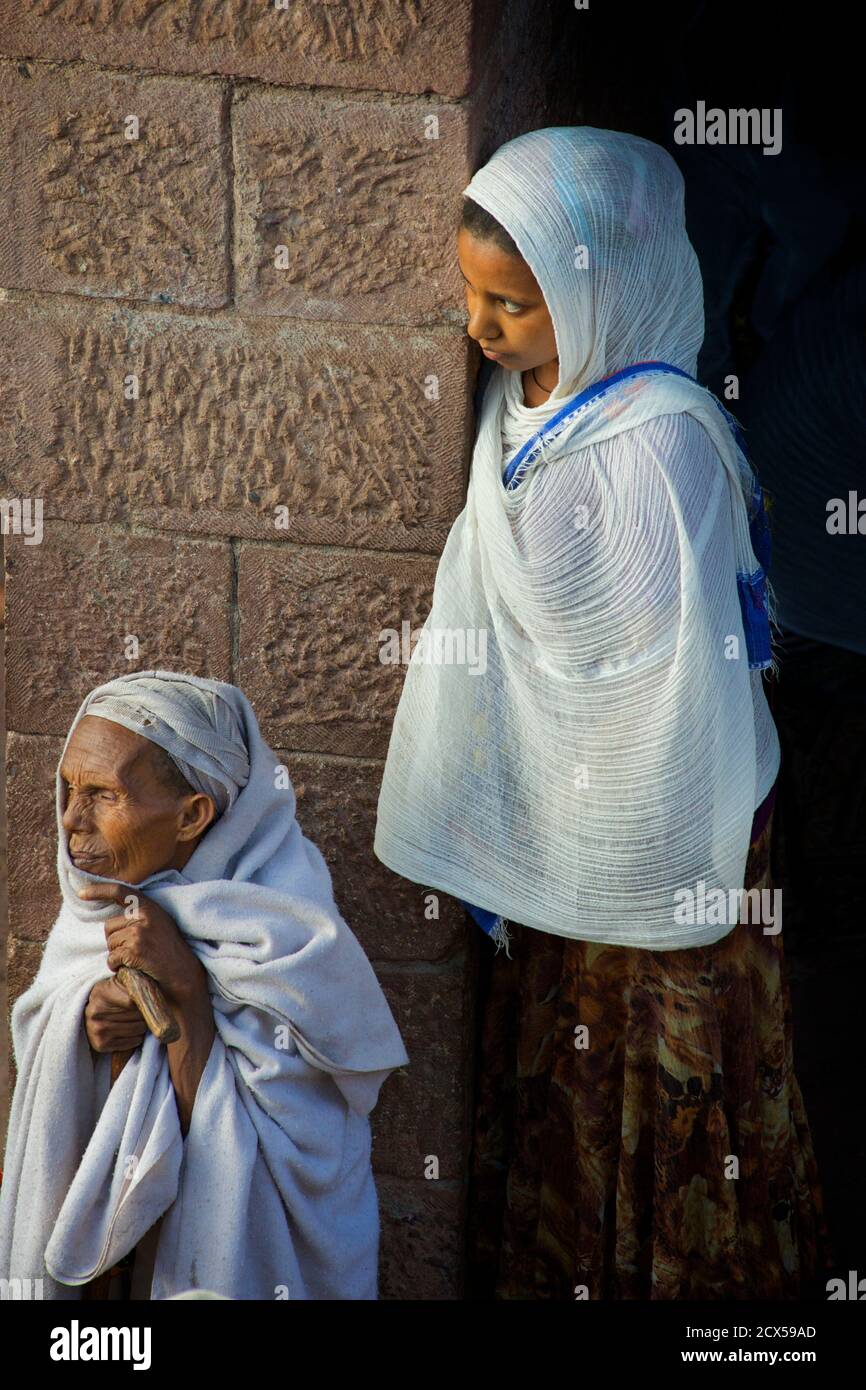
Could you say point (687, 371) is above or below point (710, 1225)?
above

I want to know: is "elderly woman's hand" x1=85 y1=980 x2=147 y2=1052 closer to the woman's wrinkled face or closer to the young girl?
the woman's wrinkled face

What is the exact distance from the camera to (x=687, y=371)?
3459 millimetres

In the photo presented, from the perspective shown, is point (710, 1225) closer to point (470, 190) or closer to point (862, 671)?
point (862, 671)

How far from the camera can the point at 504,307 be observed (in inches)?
130

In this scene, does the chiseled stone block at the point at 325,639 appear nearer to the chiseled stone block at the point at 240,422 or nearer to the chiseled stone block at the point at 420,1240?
the chiseled stone block at the point at 240,422

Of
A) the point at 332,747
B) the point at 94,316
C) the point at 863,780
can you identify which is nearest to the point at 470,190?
the point at 94,316

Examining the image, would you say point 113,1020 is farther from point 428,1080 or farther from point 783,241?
point 783,241

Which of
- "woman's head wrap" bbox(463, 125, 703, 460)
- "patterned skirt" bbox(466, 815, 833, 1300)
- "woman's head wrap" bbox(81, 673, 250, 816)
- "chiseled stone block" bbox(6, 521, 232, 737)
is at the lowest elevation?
"patterned skirt" bbox(466, 815, 833, 1300)

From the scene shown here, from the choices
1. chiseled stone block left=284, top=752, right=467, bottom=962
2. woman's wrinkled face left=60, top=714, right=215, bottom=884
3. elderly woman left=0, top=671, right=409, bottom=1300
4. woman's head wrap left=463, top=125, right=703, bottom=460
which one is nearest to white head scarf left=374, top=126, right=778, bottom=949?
woman's head wrap left=463, top=125, right=703, bottom=460

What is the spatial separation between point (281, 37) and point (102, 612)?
1.20 m

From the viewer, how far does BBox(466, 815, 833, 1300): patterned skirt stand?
361 centimetres

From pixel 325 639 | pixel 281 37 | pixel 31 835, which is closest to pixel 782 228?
pixel 281 37

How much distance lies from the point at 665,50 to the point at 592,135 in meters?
1.15

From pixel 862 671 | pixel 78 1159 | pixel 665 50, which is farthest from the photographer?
pixel 862 671
